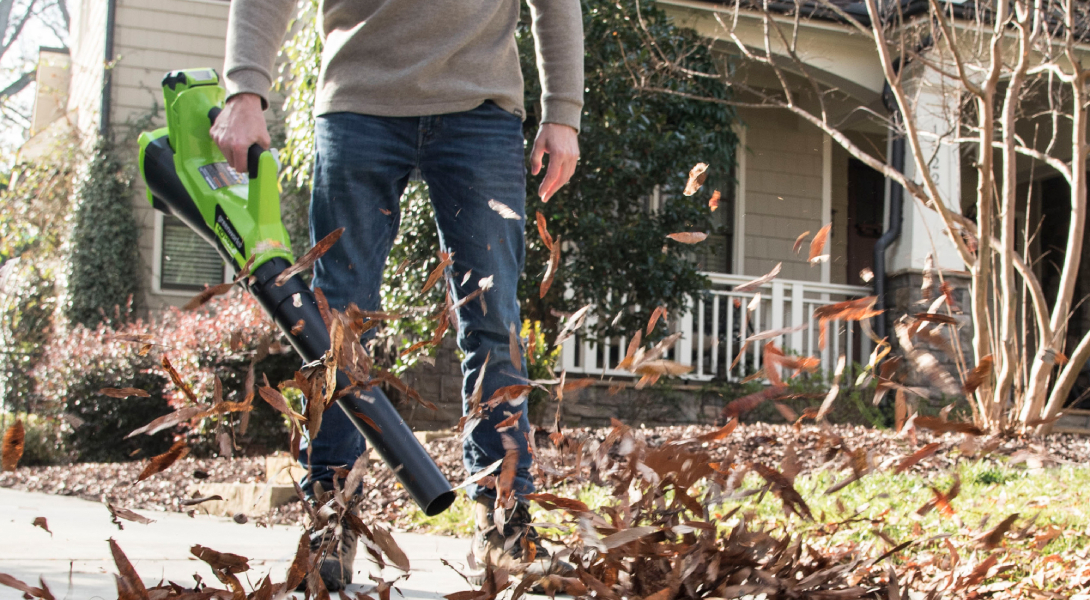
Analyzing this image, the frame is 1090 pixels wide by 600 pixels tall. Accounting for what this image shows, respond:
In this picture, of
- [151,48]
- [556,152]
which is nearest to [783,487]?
[556,152]

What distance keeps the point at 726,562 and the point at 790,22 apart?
286 inches

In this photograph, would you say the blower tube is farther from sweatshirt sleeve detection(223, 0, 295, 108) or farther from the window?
the window

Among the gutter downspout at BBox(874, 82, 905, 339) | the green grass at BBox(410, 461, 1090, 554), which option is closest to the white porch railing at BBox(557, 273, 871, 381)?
the gutter downspout at BBox(874, 82, 905, 339)

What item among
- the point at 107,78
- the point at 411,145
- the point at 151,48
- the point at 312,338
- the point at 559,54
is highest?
the point at 151,48

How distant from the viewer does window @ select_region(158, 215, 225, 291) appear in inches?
426

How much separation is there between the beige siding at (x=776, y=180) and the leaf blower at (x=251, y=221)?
318 inches

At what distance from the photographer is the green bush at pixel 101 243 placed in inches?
406

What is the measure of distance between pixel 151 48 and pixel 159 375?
479 cm

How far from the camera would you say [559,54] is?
8.21 ft

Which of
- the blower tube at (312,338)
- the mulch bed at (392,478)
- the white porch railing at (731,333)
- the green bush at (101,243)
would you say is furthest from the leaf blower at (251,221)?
the green bush at (101,243)

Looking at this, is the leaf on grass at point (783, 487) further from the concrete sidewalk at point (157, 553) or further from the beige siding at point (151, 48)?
the beige siding at point (151, 48)

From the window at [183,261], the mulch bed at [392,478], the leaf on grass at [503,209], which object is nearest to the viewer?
the leaf on grass at [503,209]

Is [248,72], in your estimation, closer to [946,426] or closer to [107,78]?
[946,426]

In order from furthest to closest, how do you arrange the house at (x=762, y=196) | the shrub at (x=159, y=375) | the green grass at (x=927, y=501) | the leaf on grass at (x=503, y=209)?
the house at (x=762, y=196) → the shrub at (x=159, y=375) → the green grass at (x=927, y=501) → the leaf on grass at (x=503, y=209)
